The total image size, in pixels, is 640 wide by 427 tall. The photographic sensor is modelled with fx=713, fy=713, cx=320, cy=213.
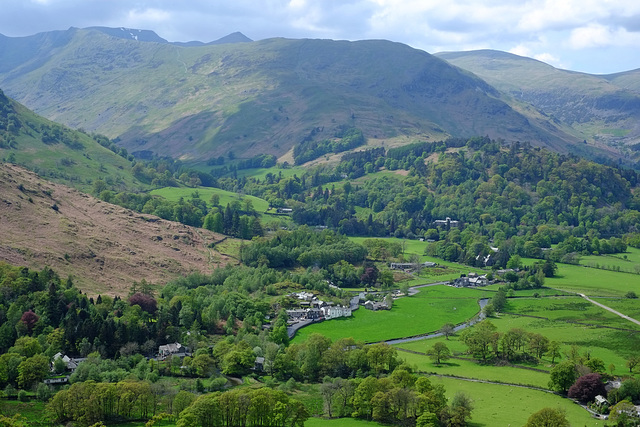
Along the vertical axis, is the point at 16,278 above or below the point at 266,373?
above

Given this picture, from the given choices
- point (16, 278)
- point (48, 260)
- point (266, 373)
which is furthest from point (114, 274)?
point (266, 373)

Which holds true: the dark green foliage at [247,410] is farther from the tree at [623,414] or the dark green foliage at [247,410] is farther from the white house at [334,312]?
the white house at [334,312]

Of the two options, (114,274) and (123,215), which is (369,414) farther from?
(123,215)

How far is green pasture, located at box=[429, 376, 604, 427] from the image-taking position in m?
63.8

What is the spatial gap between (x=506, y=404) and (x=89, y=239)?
3243 inches

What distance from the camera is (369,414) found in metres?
67.6

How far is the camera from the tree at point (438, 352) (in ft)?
273

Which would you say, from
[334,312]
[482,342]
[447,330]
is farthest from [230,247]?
[482,342]

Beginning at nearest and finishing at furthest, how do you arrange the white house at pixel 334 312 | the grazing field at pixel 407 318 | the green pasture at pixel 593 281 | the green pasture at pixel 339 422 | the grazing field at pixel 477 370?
the green pasture at pixel 339 422 → the grazing field at pixel 477 370 → the grazing field at pixel 407 318 → the white house at pixel 334 312 → the green pasture at pixel 593 281

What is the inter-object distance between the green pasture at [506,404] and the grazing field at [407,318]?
72.9 ft

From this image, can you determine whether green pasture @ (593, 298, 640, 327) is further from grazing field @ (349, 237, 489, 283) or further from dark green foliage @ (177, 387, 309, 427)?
dark green foliage @ (177, 387, 309, 427)

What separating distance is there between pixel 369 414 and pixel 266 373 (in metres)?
16.3

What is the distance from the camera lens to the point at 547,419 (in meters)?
58.3

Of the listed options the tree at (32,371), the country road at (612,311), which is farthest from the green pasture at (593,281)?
the tree at (32,371)
